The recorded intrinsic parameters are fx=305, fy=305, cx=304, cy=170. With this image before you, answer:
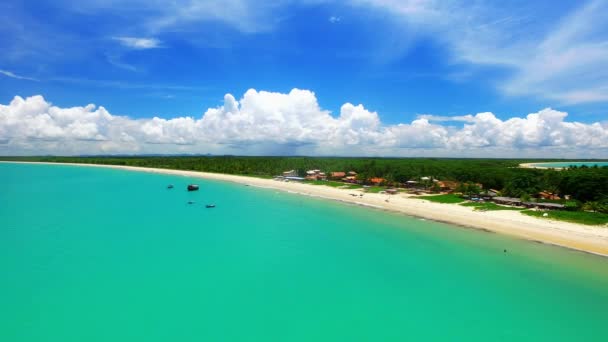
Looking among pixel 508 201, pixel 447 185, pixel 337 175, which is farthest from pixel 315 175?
pixel 508 201

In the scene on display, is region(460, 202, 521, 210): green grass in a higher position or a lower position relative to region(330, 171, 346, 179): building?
lower

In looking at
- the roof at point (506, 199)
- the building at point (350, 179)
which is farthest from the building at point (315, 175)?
the roof at point (506, 199)

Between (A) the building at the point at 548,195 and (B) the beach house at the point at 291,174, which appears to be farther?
(B) the beach house at the point at 291,174

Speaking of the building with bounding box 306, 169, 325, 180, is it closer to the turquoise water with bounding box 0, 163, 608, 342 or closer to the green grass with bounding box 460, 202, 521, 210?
the green grass with bounding box 460, 202, 521, 210

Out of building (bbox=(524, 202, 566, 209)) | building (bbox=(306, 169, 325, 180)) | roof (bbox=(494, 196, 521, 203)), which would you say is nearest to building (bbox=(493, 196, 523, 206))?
roof (bbox=(494, 196, 521, 203))

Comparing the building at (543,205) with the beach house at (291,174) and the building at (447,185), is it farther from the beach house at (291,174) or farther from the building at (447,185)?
the beach house at (291,174)

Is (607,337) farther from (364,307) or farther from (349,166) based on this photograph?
(349,166)

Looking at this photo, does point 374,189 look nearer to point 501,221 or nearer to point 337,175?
point 337,175

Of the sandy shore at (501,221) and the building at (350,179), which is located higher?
the building at (350,179)
